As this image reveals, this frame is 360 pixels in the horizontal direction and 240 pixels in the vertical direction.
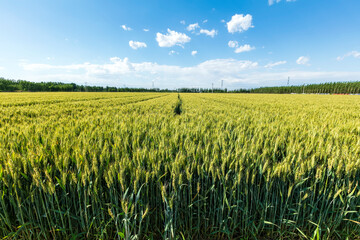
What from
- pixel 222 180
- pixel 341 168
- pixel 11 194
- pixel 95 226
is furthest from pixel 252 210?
pixel 11 194

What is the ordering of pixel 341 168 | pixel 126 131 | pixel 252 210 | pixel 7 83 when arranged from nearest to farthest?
pixel 341 168, pixel 252 210, pixel 126 131, pixel 7 83

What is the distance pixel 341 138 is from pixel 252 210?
68.7 inches

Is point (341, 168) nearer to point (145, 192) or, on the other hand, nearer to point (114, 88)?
point (145, 192)

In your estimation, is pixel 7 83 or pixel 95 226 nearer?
pixel 95 226

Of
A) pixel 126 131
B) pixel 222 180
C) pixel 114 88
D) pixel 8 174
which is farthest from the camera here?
pixel 114 88

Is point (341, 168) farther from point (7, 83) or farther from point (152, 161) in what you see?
point (7, 83)

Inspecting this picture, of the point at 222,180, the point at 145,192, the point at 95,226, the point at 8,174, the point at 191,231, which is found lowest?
the point at 191,231

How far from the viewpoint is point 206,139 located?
2.04m

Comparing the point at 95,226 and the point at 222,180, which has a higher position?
the point at 222,180

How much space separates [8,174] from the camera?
3.75 ft

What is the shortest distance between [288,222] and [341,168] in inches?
26.0

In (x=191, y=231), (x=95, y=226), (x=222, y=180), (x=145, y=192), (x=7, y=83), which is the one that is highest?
(x=7, y=83)

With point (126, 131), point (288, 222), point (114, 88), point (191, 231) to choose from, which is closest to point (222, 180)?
point (191, 231)

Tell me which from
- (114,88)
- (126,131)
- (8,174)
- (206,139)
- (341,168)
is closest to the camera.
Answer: (8,174)
